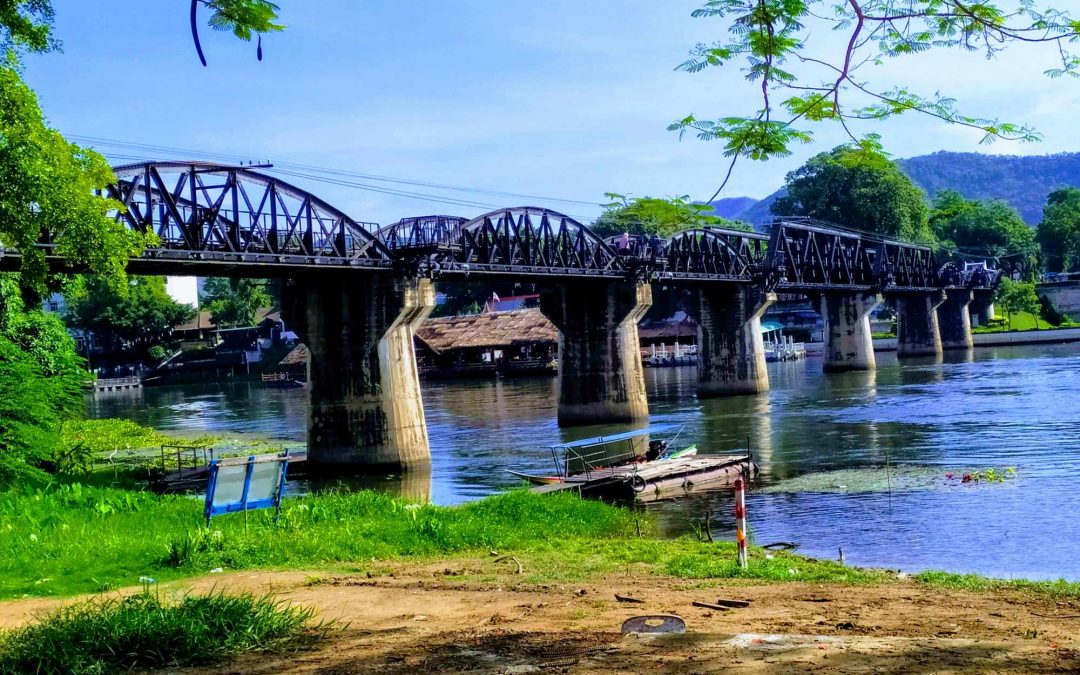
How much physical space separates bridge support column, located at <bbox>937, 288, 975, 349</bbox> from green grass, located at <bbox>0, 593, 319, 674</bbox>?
451 feet

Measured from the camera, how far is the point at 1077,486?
31.9m

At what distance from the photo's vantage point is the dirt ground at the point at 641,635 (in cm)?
927

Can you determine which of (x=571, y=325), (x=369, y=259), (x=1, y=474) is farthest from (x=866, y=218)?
(x=1, y=474)

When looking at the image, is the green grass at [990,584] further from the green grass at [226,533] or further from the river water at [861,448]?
the green grass at [226,533]

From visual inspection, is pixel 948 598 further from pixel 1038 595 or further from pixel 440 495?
pixel 440 495

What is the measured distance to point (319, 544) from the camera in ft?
60.2

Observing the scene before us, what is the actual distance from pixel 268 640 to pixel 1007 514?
22910mm

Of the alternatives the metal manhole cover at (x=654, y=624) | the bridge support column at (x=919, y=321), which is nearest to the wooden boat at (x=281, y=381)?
the bridge support column at (x=919, y=321)

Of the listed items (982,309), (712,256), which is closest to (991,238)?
(982,309)

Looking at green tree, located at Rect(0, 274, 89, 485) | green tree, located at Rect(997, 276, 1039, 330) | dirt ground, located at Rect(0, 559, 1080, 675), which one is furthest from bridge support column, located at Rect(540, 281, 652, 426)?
green tree, located at Rect(997, 276, 1039, 330)

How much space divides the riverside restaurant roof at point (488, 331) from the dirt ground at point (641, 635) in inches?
4382

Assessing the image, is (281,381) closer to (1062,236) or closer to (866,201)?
(866,201)

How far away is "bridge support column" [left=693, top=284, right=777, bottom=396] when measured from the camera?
8569 centimetres

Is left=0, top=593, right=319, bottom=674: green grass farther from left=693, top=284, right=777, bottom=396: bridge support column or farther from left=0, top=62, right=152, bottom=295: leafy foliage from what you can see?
left=693, top=284, right=777, bottom=396: bridge support column
